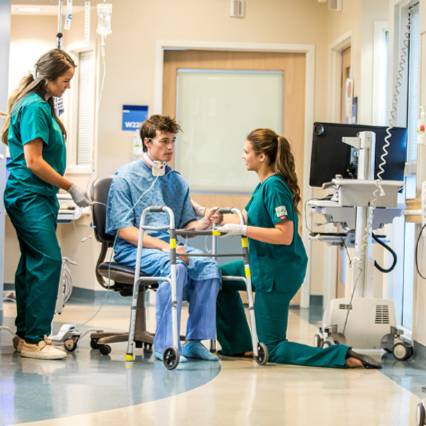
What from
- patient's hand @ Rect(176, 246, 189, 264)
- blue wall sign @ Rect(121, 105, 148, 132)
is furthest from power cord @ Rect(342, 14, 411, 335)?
blue wall sign @ Rect(121, 105, 148, 132)

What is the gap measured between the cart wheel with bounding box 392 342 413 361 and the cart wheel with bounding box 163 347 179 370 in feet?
4.21

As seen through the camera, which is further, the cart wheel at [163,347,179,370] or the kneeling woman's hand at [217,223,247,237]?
the kneeling woman's hand at [217,223,247,237]

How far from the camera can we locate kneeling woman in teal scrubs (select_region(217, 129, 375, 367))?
446 cm

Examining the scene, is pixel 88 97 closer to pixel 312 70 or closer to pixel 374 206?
pixel 312 70

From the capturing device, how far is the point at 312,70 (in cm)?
751

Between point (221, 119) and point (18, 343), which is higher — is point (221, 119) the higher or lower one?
the higher one

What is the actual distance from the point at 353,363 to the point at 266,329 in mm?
441

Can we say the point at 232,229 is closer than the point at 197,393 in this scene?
No

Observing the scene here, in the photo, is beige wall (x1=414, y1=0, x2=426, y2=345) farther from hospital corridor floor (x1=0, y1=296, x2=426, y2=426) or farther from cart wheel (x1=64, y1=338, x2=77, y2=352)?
cart wheel (x1=64, y1=338, x2=77, y2=352)

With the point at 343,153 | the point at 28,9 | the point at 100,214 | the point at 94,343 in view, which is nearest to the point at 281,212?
the point at 343,153

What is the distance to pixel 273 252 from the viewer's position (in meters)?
4.57

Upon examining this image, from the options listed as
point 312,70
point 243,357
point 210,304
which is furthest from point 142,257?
point 312,70

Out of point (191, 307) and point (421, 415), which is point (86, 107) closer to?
point (191, 307)

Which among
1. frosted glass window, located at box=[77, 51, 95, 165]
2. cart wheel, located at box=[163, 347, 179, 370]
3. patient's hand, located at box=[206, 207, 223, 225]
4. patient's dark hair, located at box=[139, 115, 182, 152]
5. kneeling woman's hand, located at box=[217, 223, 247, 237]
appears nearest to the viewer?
cart wheel, located at box=[163, 347, 179, 370]
